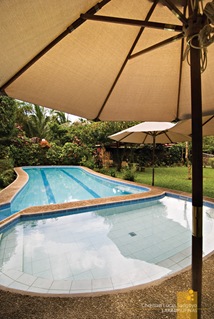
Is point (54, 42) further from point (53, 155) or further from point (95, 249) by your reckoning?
point (53, 155)

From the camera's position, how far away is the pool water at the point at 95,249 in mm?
2457

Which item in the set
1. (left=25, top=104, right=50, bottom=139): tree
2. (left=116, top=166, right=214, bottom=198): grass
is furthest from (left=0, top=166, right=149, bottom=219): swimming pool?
(left=25, top=104, right=50, bottom=139): tree

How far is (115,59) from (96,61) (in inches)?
7.9

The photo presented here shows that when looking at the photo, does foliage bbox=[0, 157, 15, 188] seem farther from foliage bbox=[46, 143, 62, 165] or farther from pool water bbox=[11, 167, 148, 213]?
foliage bbox=[46, 143, 62, 165]

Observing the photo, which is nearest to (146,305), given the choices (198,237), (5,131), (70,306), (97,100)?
(70,306)

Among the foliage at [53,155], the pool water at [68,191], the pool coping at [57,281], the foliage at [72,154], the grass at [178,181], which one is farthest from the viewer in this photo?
the foliage at [72,154]

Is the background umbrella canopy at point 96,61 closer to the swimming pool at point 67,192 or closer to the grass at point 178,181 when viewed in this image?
the swimming pool at point 67,192

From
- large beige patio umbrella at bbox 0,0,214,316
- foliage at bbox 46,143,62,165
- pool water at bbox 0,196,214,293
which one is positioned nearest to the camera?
large beige patio umbrella at bbox 0,0,214,316

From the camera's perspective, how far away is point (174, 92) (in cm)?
229

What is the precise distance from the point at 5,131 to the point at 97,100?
33.1 feet

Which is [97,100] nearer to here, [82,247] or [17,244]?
[82,247]

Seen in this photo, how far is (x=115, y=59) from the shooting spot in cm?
183

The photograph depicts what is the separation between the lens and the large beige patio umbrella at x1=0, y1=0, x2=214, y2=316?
3.83ft

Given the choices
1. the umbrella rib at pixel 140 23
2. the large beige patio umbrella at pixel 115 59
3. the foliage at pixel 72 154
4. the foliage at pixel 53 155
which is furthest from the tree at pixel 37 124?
the umbrella rib at pixel 140 23
